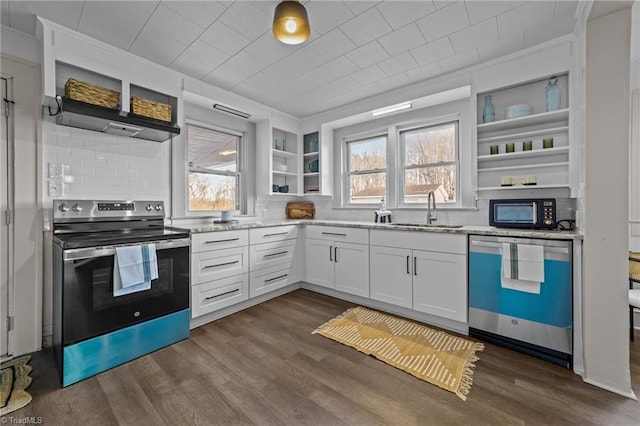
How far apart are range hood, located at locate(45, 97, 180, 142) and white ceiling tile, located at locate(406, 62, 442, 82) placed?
255 cm

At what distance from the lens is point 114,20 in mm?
2172

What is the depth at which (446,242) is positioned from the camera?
104 inches

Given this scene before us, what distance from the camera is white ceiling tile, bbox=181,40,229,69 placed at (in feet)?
8.24

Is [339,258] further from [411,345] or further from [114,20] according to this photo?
[114,20]

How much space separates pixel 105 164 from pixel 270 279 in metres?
2.11

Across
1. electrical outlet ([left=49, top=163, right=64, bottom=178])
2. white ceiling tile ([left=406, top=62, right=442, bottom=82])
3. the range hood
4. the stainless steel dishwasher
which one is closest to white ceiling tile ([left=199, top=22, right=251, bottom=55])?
the range hood

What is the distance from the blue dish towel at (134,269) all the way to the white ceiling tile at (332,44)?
224 centimetres

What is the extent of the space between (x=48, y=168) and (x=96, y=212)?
1.62 ft

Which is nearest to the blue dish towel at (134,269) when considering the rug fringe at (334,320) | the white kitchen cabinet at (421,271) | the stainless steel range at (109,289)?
the stainless steel range at (109,289)

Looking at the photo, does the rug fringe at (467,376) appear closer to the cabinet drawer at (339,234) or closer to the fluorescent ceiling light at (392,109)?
the cabinet drawer at (339,234)

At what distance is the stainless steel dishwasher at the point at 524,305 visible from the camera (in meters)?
2.08

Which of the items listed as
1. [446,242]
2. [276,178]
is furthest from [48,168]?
[446,242]

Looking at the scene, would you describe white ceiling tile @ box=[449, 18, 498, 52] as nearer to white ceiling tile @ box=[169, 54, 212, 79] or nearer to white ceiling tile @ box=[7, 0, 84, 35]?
white ceiling tile @ box=[169, 54, 212, 79]

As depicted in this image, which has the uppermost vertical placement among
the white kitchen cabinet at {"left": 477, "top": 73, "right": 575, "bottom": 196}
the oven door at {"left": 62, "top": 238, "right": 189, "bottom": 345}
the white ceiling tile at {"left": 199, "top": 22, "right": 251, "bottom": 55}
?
the white ceiling tile at {"left": 199, "top": 22, "right": 251, "bottom": 55}
